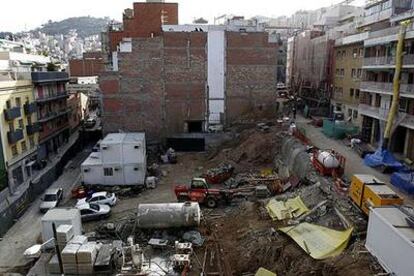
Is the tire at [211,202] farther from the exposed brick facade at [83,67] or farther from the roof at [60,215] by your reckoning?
the exposed brick facade at [83,67]

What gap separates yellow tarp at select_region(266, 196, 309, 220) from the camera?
78.8 feet

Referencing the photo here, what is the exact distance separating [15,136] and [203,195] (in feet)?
68.9

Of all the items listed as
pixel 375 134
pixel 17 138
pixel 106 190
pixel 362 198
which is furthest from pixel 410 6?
pixel 17 138

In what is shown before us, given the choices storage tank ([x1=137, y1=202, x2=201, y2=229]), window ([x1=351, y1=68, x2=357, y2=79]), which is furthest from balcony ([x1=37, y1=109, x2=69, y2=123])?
window ([x1=351, y1=68, x2=357, y2=79])

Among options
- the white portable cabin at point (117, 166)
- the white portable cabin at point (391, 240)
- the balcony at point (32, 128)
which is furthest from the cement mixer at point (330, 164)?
the balcony at point (32, 128)

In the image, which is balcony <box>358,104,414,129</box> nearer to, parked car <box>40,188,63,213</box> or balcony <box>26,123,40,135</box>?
parked car <box>40,188,63,213</box>

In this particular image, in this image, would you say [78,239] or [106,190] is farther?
[106,190]

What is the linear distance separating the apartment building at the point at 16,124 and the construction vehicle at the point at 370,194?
3043cm

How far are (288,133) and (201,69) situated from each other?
1544 cm

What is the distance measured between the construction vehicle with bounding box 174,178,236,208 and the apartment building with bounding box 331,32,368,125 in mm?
22992

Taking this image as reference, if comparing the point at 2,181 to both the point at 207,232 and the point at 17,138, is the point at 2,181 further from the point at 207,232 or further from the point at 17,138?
the point at 207,232

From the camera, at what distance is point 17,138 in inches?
1467

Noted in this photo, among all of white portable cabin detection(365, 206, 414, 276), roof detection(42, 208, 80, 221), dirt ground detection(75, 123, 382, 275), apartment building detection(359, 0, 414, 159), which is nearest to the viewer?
white portable cabin detection(365, 206, 414, 276)

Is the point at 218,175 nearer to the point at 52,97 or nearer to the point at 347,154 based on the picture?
the point at 347,154
